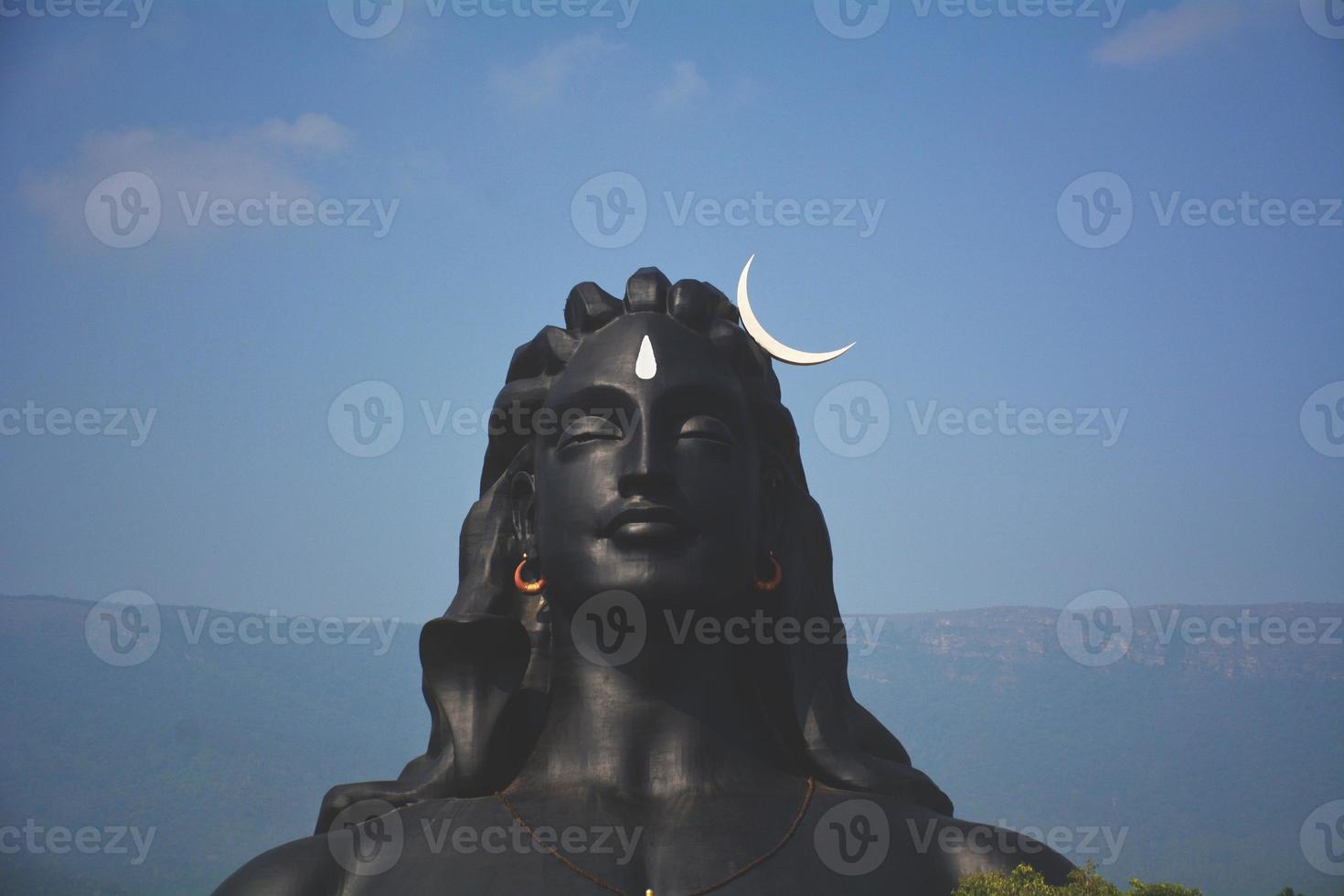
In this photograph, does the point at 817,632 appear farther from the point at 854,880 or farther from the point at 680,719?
the point at 854,880

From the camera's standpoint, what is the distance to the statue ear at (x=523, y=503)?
36.1 feet

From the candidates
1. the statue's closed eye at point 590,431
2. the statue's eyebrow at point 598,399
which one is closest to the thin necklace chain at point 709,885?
the statue's closed eye at point 590,431

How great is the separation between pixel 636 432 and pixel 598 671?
1.66m

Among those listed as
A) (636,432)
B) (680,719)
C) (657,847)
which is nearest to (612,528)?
(636,432)

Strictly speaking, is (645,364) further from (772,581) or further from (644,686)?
(644,686)

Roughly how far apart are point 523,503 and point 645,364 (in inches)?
58.6

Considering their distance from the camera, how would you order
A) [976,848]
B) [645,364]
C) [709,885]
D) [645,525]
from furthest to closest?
[645,364], [645,525], [976,848], [709,885]

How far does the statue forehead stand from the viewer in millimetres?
10523

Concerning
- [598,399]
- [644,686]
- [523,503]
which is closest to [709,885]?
[644,686]

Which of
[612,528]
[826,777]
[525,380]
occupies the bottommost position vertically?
[826,777]

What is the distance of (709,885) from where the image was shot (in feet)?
30.5

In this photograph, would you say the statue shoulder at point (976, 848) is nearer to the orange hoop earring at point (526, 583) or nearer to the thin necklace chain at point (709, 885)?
the thin necklace chain at point (709, 885)

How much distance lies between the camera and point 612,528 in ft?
33.1

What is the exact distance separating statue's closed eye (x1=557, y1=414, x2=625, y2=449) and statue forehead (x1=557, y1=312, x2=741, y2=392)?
28 centimetres
